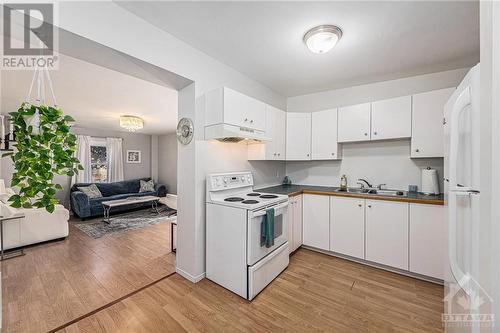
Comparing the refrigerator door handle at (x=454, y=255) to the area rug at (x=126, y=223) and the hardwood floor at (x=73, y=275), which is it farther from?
the area rug at (x=126, y=223)

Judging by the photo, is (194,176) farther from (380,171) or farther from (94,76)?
(380,171)

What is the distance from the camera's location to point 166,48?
189 centimetres

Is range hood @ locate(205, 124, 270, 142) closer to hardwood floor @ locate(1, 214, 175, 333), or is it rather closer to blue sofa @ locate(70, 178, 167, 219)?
hardwood floor @ locate(1, 214, 175, 333)

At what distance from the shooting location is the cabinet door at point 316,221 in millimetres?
2766

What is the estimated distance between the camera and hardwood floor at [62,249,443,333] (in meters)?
1.58

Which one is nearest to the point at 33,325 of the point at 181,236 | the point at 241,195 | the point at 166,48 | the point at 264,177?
the point at 181,236

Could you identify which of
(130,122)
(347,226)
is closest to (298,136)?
(347,226)

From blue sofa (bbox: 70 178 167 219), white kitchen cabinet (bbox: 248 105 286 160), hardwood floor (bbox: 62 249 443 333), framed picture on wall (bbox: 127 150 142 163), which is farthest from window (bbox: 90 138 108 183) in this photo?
white kitchen cabinet (bbox: 248 105 286 160)

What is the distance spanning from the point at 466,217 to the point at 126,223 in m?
5.29

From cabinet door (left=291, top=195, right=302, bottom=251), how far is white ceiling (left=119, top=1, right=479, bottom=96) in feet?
5.92

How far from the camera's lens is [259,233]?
2002mm

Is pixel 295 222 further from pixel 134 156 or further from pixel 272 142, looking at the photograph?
pixel 134 156

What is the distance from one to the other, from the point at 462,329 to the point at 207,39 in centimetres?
283

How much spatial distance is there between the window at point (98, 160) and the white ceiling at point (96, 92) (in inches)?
55.6
